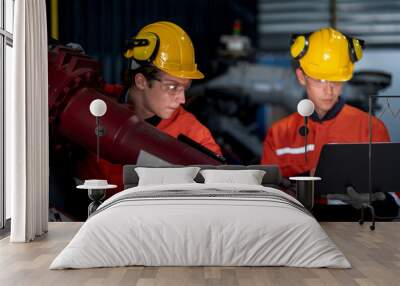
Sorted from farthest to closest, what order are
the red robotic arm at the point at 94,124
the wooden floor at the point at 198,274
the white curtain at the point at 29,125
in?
the red robotic arm at the point at 94,124 → the white curtain at the point at 29,125 → the wooden floor at the point at 198,274

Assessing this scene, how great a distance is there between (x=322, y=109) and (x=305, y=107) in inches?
13.6

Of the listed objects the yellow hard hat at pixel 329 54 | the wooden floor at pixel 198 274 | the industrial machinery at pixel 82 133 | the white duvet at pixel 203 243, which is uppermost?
the yellow hard hat at pixel 329 54

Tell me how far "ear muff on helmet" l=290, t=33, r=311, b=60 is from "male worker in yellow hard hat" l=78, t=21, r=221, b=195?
109cm

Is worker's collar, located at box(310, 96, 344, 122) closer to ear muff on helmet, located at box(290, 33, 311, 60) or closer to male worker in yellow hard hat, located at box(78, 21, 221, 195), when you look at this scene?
ear muff on helmet, located at box(290, 33, 311, 60)

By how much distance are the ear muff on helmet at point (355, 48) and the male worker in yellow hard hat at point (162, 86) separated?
173 centimetres

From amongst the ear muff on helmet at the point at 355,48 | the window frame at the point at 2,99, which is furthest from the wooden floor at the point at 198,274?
the ear muff on helmet at the point at 355,48

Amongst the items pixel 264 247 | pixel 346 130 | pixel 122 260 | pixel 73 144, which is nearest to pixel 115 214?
pixel 122 260

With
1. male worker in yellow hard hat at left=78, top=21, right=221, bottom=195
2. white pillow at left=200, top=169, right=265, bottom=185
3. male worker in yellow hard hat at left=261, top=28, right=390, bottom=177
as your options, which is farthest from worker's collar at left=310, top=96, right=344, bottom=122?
male worker in yellow hard hat at left=78, top=21, right=221, bottom=195

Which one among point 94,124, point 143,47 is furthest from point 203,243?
point 143,47

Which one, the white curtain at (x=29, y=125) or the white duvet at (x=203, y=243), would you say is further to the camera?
the white curtain at (x=29, y=125)

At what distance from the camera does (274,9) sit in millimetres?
7230

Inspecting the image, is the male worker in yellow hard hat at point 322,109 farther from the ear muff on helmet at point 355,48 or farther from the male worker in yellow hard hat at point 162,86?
the male worker in yellow hard hat at point 162,86

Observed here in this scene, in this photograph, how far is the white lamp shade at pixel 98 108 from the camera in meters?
6.88

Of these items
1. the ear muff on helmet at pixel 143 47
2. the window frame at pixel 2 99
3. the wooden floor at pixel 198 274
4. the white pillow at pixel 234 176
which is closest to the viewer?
the wooden floor at pixel 198 274
